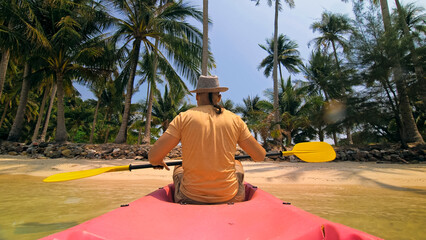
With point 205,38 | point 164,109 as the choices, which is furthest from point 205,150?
point 164,109

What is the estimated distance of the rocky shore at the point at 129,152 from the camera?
9.05 m

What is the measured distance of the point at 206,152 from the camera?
1.78 m

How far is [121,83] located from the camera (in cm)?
1316

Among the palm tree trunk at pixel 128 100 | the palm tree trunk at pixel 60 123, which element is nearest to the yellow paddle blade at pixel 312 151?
the palm tree trunk at pixel 128 100

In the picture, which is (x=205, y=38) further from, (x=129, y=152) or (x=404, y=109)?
(x=404, y=109)

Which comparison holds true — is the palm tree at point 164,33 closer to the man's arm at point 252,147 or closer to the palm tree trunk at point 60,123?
the palm tree trunk at point 60,123

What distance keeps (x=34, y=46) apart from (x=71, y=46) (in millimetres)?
1558

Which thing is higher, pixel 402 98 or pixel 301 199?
pixel 402 98

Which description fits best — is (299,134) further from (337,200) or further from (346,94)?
(337,200)

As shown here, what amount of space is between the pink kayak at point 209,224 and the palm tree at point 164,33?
11083 mm

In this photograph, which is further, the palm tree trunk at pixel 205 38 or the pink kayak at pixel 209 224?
the palm tree trunk at pixel 205 38

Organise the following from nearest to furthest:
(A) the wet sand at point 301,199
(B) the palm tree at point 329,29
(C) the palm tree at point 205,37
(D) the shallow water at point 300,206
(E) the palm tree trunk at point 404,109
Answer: (D) the shallow water at point 300,206 → (A) the wet sand at point 301,199 → (E) the palm tree trunk at point 404,109 → (C) the palm tree at point 205,37 → (B) the palm tree at point 329,29

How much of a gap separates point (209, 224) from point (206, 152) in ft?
1.89

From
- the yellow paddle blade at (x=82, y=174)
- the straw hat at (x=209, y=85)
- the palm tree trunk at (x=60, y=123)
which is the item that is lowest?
the yellow paddle blade at (x=82, y=174)
